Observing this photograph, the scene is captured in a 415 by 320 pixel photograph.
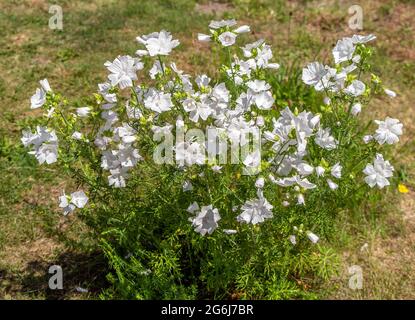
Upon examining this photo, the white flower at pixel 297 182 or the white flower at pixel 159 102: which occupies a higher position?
the white flower at pixel 159 102

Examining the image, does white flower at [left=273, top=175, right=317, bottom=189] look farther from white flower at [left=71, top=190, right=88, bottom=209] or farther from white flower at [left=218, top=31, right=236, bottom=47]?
white flower at [left=71, top=190, right=88, bottom=209]

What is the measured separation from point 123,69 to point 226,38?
1.68 feet

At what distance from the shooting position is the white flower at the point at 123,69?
96.3 inches

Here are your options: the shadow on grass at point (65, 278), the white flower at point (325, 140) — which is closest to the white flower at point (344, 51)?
the white flower at point (325, 140)

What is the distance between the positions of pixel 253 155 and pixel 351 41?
77cm

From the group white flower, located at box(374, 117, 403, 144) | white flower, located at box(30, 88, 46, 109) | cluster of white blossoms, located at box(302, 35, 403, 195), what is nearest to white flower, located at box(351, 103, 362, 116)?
cluster of white blossoms, located at box(302, 35, 403, 195)

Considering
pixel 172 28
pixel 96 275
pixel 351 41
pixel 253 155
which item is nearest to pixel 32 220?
pixel 96 275

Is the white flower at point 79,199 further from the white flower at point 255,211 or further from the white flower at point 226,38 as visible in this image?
the white flower at point 226,38

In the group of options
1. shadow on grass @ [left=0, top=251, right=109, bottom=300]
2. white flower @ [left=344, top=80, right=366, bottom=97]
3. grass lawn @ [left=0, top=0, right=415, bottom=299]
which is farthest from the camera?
grass lawn @ [left=0, top=0, right=415, bottom=299]

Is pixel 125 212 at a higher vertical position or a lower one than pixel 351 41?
lower

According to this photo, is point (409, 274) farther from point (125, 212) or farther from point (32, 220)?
point (32, 220)

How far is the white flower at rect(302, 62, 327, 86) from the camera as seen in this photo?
2.58 m

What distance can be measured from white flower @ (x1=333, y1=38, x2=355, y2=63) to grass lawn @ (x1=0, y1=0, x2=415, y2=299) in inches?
50.9

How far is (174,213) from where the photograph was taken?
2873mm
